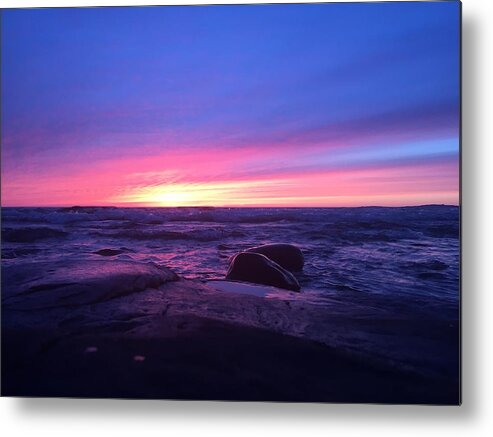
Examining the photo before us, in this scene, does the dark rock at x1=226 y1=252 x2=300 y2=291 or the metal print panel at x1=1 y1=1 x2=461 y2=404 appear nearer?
the metal print panel at x1=1 y1=1 x2=461 y2=404

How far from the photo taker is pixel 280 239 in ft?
7.22

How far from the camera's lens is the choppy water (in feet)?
7.00

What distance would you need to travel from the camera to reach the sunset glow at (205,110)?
2186 mm

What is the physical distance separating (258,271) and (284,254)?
15 centimetres

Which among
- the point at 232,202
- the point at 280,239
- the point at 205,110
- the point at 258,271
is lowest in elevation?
the point at 258,271

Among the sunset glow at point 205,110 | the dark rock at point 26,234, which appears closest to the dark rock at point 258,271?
the sunset glow at point 205,110

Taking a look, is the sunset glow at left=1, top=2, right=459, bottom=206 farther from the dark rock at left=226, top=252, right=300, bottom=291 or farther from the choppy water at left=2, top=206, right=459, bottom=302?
the dark rock at left=226, top=252, right=300, bottom=291

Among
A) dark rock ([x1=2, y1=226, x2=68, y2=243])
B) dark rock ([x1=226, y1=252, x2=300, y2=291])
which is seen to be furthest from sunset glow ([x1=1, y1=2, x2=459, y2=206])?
dark rock ([x1=226, y1=252, x2=300, y2=291])

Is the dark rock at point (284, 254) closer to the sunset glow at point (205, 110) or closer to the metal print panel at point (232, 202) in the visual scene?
the metal print panel at point (232, 202)

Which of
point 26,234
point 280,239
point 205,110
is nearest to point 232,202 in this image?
point 280,239

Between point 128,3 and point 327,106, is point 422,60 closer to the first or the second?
point 327,106

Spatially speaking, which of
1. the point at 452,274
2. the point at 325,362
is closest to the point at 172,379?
the point at 325,362

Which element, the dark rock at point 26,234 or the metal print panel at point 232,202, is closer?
the metal print panel at point 232,202

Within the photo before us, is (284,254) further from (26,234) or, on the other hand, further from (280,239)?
(26,234)
